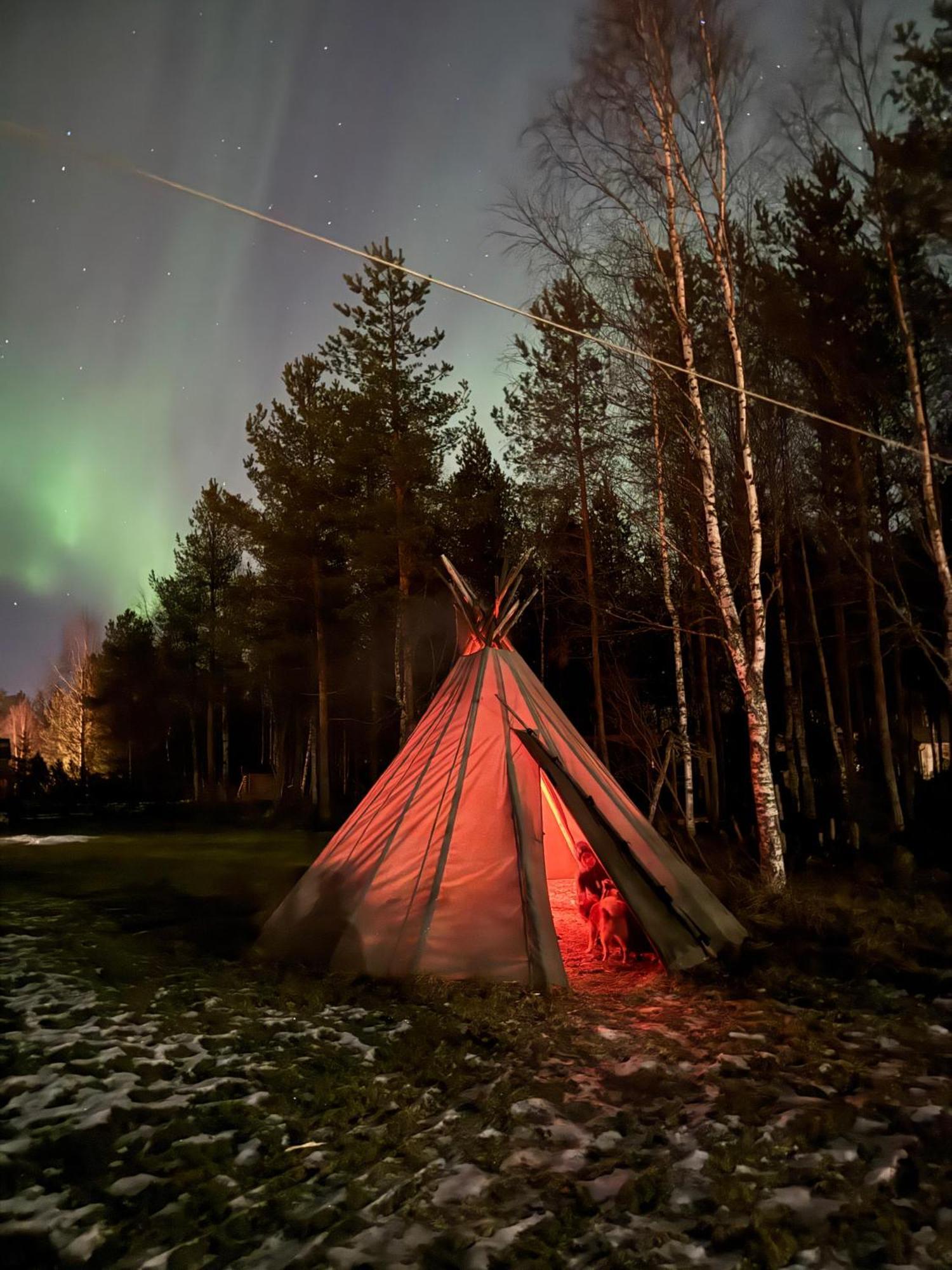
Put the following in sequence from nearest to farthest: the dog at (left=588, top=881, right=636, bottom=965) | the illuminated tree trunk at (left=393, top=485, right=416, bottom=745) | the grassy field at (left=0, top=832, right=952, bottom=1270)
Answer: the grassy field at (left=0, top=832, right=952, bottom=1270) < the dog at (left=588, top=881, right=636, bottom=965) < the illuminated tree trunk at (left=393, top=485, right=416, bottom=745)

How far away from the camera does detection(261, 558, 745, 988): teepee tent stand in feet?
19.5

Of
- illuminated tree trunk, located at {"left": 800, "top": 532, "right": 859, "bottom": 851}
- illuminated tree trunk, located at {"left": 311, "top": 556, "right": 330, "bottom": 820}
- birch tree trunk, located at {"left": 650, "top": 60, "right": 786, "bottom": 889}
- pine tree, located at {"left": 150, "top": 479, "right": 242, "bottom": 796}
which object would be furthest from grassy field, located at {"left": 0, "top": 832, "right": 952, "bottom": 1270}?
pine tree, located at {"left": 150, "top": 479, "right": 242, "bottom": 796}

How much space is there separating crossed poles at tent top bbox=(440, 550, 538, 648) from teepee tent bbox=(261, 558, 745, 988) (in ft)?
1.22

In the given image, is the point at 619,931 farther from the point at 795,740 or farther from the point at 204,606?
the point at 204,606

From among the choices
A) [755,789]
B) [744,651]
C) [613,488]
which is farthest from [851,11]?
[755,789]

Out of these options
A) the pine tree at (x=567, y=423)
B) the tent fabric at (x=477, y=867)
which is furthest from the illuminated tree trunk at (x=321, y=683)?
the tent fabric at (x=477, y=867)

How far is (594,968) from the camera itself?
6547 millimetres

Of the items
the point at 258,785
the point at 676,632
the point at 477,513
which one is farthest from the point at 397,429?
the point at 258,785

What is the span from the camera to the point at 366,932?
20.1 feet

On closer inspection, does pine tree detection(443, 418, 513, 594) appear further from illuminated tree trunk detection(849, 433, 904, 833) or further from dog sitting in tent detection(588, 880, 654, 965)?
dog sitting in tent detection(588, 880, 654, 965)

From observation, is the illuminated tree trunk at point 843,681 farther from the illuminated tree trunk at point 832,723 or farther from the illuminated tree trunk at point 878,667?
the illuminated tree trunk at point 878,667

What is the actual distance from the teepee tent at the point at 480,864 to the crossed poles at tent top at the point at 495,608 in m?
0.37

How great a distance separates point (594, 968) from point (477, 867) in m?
1.28

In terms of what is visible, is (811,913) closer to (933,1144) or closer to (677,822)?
(933,1144)
